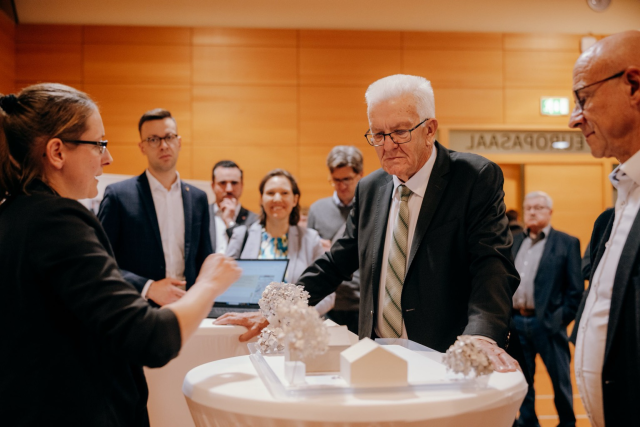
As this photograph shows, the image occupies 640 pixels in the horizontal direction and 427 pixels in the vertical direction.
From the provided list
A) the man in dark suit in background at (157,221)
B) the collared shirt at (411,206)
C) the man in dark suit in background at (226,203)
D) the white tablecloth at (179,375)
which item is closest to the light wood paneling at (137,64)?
the man in dark suit in background at (226,203)

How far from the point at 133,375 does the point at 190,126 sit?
226 inches

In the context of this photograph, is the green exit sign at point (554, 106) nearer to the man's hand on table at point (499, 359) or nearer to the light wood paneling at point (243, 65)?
the light wood paneling at point (243, 65)

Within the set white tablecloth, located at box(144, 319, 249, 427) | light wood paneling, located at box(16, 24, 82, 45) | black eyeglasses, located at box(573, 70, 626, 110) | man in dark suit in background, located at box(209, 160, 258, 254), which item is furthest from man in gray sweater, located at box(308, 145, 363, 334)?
light wood paneling, located at box(16, 24, 82, 45)

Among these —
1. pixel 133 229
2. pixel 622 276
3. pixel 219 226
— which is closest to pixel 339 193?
pixel 219 226

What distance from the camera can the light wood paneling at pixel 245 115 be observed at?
6.98 meters

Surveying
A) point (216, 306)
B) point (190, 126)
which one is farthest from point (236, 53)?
point (216, 306)

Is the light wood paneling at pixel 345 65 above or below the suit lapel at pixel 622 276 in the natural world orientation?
above

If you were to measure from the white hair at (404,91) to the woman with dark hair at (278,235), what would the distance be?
1532 millimetres

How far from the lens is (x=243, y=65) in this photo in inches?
276

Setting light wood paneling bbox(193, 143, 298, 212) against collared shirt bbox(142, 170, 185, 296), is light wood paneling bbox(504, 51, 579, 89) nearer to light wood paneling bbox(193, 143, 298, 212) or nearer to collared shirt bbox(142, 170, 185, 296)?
light wood paneling bbox(193, 143, 298, 212)

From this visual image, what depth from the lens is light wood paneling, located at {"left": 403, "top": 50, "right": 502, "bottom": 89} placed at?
7.13m

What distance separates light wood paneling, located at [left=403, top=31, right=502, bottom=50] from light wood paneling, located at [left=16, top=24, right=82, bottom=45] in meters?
3.97

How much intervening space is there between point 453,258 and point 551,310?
3221mm

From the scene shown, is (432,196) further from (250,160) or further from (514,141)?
(514,141)
